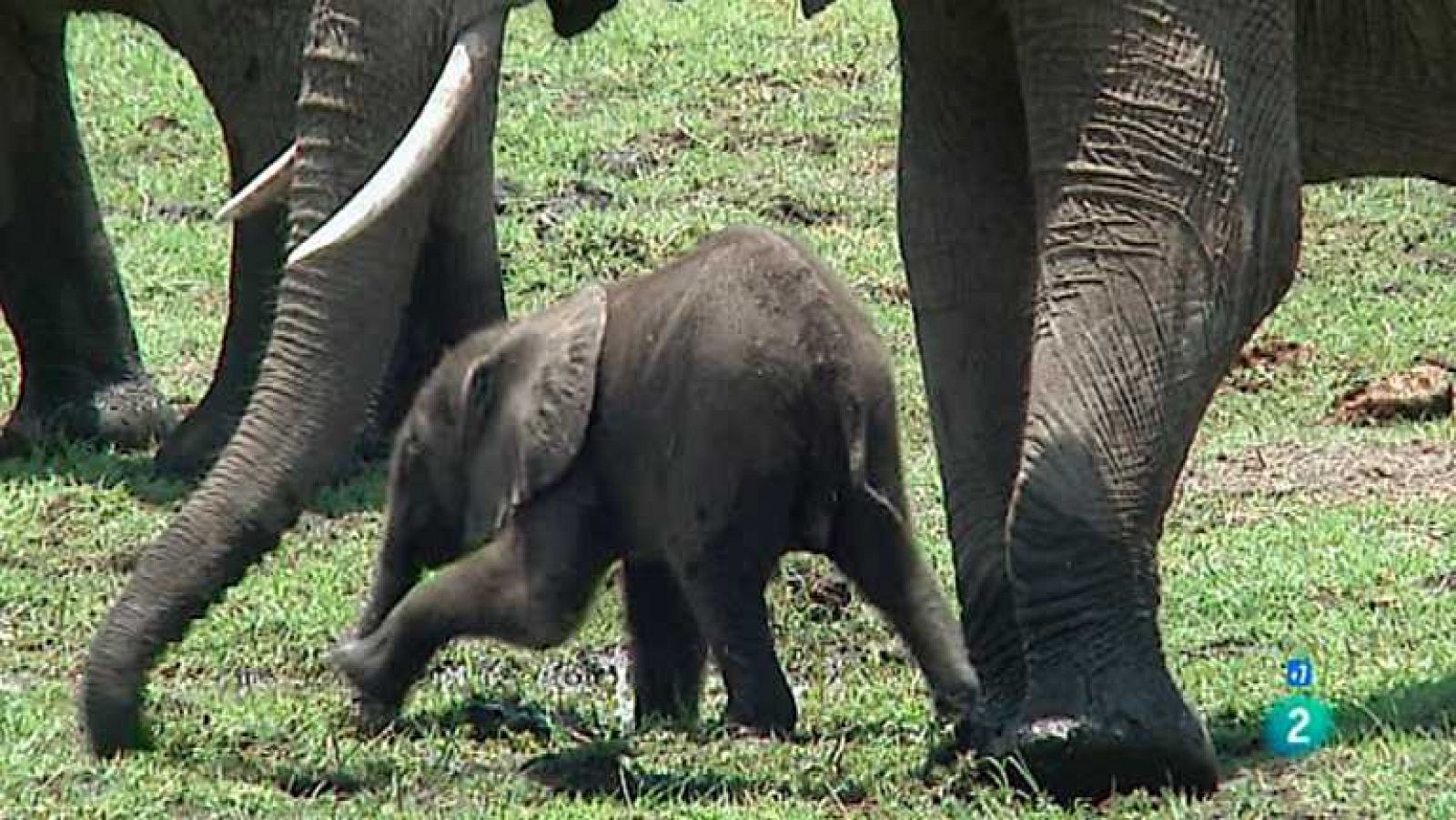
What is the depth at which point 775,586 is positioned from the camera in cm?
802

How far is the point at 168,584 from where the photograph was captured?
6254 millimetres

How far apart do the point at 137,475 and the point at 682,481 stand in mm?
2834

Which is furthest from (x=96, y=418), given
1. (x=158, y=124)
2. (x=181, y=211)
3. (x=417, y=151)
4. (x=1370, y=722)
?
(x=1370, y=722)

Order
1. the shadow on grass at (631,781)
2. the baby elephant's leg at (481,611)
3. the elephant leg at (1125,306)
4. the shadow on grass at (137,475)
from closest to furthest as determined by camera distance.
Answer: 1. the elephant leg at (1125,306)
2. the shadow on grass at (631,781)
3. the baby elephant's leg at (481,611)
4. the shadow on grass at (137,475)

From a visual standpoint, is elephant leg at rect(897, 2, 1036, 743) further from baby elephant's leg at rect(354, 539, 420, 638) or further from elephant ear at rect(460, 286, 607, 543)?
baby elephant's leg at rect(354, 539, 420, 638)

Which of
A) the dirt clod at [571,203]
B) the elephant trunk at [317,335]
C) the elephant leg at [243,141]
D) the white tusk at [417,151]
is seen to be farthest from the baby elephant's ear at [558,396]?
the dirt clod at [571,203]

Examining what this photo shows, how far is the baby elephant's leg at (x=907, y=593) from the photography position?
702 cm

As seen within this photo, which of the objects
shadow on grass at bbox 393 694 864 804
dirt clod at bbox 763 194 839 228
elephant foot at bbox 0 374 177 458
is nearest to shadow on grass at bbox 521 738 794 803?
shadow on grass at bbox 393 694 864 804

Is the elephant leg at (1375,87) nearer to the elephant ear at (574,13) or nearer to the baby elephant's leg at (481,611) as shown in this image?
the elephant ear at (574,13)

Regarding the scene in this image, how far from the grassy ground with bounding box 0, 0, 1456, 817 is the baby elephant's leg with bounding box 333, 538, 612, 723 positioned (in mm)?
83

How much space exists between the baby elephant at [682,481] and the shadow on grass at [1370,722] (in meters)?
0.48

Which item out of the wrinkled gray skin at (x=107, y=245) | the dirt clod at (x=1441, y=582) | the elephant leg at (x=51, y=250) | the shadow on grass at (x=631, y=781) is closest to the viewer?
the shadow on grass at (x=631, y=781)

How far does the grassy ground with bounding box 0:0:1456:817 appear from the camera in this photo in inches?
251

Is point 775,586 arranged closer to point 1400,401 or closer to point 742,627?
point 742,627
